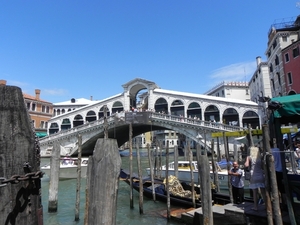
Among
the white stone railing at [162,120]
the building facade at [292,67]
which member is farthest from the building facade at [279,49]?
the white stone railing at [162,120]

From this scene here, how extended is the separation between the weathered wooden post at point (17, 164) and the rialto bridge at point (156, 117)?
15.5 metres

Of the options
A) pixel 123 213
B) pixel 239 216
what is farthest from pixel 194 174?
pixel 239 216

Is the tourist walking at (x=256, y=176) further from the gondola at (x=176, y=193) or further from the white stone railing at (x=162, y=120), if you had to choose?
the white stone railing at (x=162, y=120)

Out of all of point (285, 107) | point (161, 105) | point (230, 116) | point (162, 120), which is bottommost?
point (285, 107)

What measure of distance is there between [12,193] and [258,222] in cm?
398

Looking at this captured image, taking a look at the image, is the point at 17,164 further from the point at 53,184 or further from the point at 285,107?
the point at 53,184

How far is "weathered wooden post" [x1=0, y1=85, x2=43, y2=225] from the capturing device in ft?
3.41

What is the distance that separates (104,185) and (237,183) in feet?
16.8

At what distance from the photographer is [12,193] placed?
1049 mm

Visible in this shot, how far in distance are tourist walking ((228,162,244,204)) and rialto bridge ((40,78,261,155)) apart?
444 inches

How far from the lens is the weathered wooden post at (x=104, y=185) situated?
1.47 m

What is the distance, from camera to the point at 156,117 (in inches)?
779

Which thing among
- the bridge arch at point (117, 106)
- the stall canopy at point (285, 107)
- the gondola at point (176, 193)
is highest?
the bridge arch at point (117, 106)

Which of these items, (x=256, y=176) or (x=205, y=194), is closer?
(x=205, y=194)
